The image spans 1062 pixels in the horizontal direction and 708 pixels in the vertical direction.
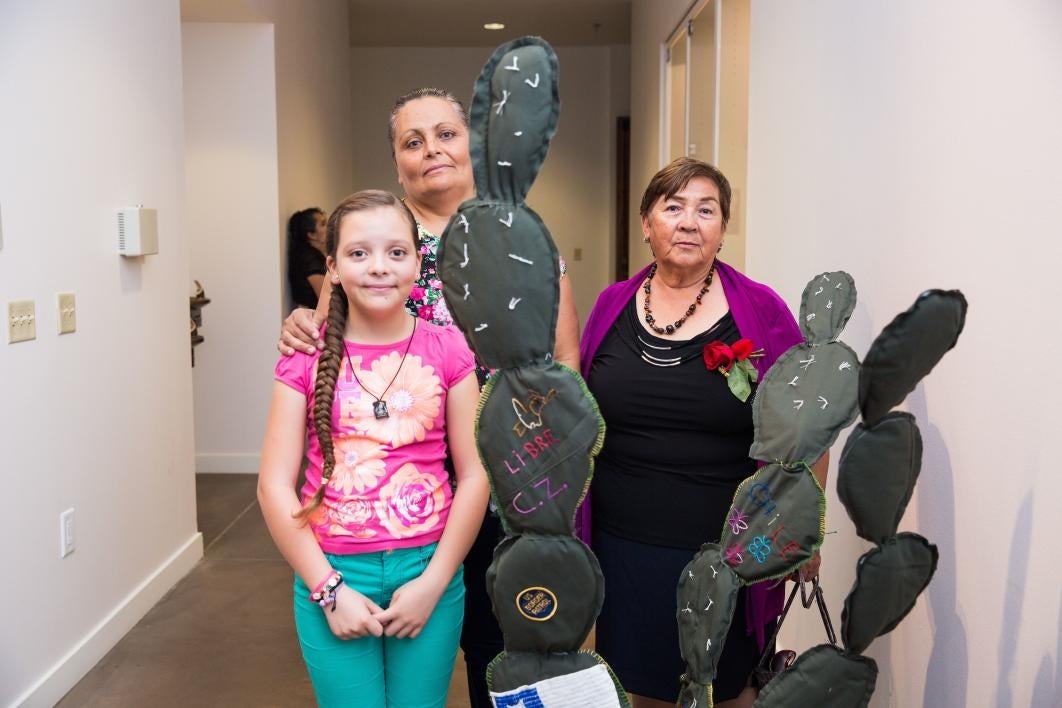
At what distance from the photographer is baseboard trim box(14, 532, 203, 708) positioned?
254cm

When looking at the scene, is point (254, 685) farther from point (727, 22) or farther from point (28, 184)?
point (727, 22)

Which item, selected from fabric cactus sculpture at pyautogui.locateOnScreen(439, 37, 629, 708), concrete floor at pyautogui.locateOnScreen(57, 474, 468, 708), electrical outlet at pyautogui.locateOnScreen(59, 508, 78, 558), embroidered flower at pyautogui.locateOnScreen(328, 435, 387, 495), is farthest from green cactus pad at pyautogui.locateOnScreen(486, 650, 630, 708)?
electrical outlet at pyautogui.locateOnScreen(59, 508, 78, 558)

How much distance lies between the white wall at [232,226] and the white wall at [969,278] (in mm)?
3566

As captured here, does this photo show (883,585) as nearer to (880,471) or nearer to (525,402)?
(880,471)

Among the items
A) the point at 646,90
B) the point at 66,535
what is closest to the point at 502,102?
the point at 66,535

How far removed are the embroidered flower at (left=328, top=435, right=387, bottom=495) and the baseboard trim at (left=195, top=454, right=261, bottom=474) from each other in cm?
404

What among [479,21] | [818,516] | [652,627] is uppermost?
[479,21]

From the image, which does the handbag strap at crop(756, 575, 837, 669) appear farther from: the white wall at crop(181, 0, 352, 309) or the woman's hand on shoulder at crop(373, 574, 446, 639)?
the white wall at crop(181, 0, 352, 309)

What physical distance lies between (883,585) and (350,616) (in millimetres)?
733

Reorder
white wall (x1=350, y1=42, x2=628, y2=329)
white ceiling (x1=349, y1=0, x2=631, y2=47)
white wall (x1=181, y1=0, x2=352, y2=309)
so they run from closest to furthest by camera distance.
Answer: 1. white wall (x1=181, y1=0, x2=352, y2=309)
2. white ceiling (x1=349, y1=0, x2=631, y2=47)
3. white wall (x1=350, y1=42, x2=628, y2=329)

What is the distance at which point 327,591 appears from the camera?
4.40 feet

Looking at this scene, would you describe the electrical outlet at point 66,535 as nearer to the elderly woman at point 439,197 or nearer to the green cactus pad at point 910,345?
the elderly woman at point 439,197

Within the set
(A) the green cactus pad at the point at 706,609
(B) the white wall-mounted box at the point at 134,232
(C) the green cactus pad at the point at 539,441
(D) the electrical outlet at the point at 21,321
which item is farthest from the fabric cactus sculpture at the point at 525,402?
(B) the white wall-mounted box at the point at 134,232

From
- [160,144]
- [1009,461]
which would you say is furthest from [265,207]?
[1009,461]
